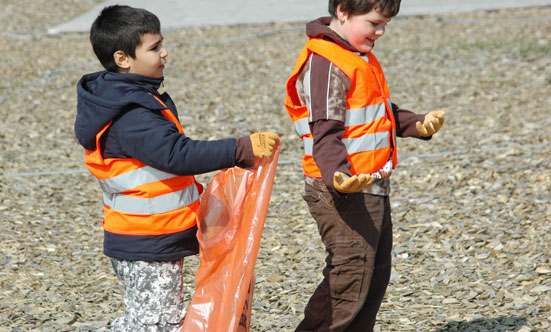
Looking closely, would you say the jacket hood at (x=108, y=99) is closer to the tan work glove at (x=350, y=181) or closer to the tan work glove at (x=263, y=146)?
the tan work glove at (x=263, y=146)

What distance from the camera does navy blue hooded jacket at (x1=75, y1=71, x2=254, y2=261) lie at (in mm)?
2434

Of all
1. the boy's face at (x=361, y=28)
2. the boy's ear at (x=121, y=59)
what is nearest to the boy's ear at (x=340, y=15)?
the boy's face at (x=361, y=28)

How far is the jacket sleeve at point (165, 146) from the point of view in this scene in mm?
2428

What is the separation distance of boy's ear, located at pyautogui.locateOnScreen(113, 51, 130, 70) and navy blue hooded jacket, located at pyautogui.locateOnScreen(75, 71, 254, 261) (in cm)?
4

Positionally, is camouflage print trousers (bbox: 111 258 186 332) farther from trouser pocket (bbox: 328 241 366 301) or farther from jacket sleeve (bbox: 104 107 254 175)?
trouser pocket (bbox: 328 241 366 301)

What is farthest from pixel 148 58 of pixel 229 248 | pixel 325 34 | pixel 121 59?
pixel 229 248

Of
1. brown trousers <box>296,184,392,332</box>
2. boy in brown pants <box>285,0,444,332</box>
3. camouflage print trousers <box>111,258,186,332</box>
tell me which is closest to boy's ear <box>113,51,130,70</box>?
boy in brown pants <box>285,0,444,332</box>

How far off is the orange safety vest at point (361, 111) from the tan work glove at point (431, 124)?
16 centimetres

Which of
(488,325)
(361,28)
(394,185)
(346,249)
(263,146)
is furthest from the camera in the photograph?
(394,185)

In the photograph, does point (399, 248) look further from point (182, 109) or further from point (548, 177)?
point (182, 109)

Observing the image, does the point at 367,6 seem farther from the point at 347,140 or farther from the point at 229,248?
the point at 229,248

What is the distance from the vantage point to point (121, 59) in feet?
8.38

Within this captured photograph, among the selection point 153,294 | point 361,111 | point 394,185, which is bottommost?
point 394,185

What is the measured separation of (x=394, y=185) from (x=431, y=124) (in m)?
2.48
